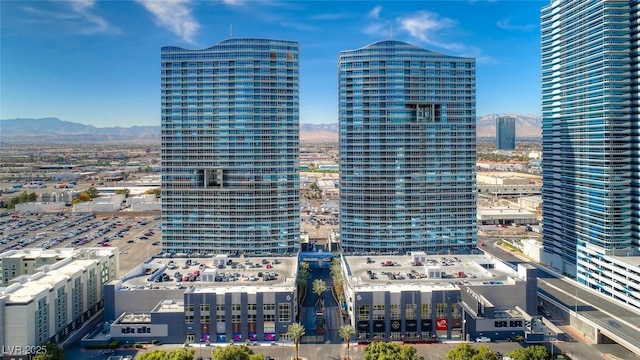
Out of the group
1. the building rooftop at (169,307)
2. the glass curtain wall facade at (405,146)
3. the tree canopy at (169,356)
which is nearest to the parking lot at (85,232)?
the building rooftop at (169,307)

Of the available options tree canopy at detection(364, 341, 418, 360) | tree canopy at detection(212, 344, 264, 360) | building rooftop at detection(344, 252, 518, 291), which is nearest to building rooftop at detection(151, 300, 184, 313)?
tree canopy at detection(212, 344, 264, 360)

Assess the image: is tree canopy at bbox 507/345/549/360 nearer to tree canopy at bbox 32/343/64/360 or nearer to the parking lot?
tree canopy at bbox 32/343/64/360

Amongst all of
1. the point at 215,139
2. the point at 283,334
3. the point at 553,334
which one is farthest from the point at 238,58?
the point at 553,334

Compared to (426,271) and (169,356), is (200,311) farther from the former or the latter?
(426,271)

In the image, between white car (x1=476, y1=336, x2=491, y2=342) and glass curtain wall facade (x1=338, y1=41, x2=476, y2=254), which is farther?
glass curtain wall facade (x1=338, y1=41, x2=476, y2=254)

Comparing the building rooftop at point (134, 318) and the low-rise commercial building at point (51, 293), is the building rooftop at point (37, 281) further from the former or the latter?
the building rooftop at point (134, 318)

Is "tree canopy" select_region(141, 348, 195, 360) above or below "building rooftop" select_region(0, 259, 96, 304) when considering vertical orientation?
below
